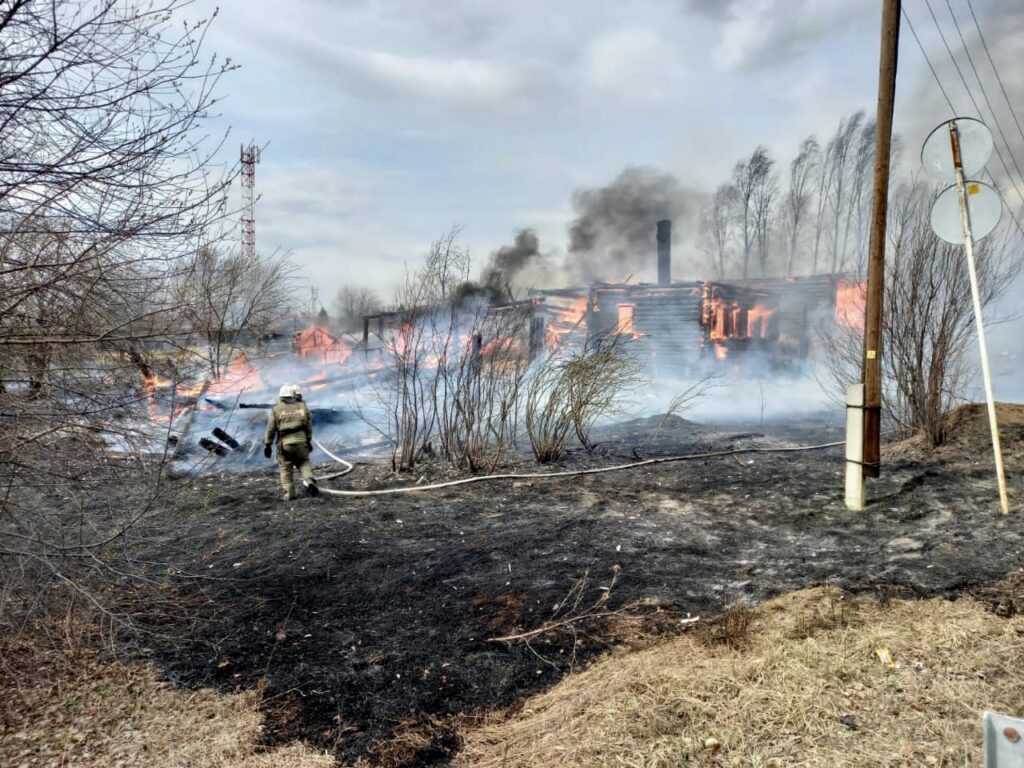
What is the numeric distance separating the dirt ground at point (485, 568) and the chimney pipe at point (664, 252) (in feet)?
77.8

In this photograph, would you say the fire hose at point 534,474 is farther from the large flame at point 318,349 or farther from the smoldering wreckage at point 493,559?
the large flame at point 318,349

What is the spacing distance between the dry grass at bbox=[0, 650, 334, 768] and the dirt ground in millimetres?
145

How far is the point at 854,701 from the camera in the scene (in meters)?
2.80

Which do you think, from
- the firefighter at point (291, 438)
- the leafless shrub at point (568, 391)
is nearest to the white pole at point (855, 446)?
the leafless shrub at point (568, 391)

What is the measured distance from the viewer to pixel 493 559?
576 cm

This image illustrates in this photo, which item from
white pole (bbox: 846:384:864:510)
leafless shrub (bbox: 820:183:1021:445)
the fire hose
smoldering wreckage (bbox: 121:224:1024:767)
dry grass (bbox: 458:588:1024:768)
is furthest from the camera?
the fire hose

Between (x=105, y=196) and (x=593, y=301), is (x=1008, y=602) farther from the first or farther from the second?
(x=593, y=301)

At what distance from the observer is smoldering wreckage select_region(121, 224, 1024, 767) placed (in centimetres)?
368

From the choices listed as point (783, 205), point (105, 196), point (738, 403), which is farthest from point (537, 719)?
point (783, 205)

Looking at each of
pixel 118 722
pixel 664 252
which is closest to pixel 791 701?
pixel 118 722

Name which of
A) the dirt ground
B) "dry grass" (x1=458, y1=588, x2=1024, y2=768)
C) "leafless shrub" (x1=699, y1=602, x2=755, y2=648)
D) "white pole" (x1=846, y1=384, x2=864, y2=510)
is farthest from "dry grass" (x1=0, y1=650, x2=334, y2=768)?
"white pole" (x1=846, y1=384, x2=864, y2=510)

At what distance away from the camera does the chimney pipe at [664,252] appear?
31.6 m

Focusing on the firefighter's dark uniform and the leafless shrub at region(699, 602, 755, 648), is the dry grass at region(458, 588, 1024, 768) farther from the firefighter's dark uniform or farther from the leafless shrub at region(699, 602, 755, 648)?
the firefighter's dark uniform

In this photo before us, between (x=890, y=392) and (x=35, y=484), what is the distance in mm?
10743
